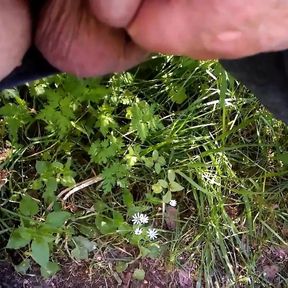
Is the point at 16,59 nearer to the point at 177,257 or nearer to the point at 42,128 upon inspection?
the point at 42,128

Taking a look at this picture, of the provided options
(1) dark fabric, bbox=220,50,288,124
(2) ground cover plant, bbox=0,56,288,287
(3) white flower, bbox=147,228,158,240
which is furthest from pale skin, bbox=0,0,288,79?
(3) white flower, bbox=147,228,158,240

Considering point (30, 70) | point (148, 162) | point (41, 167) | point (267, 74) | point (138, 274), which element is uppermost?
point (30, 70)

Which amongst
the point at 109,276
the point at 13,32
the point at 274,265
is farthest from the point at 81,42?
the point at 274,265

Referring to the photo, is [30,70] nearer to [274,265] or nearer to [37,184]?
[37,184]

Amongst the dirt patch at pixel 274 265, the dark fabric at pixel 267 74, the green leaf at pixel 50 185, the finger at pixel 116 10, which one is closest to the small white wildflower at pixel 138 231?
the green leaf at pixel 50 185

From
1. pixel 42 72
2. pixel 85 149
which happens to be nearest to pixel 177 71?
pixel 85 149
